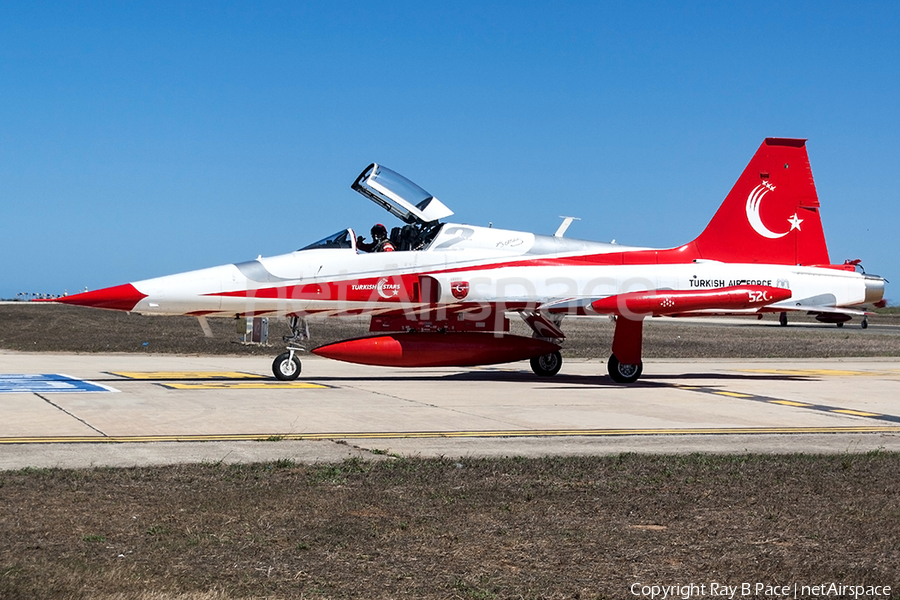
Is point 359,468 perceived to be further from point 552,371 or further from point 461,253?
point 552,371

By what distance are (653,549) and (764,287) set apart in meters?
13.2

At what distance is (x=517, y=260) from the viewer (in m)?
18.4

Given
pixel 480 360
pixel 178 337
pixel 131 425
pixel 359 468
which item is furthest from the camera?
pixel 178 337

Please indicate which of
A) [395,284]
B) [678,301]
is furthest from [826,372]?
[395,284]

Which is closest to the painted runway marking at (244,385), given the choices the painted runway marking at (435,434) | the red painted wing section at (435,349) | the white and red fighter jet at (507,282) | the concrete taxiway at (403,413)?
the concrete taxiway at (403,413)

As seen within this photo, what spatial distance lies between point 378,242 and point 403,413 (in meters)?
5.62

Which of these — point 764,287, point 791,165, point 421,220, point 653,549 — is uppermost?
point 791,165

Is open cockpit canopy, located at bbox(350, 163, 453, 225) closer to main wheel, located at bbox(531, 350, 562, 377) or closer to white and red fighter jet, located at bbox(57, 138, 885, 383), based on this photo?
white and red fighter jet, located at bbox(57, 138, 885, 383)

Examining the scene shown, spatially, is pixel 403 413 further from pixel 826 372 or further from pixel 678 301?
pixel 826 372

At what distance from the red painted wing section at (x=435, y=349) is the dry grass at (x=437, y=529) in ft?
26.0

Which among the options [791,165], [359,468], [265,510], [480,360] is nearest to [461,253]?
[480,360]

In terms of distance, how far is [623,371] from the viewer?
1858 cm

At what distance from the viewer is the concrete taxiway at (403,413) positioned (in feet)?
32.7

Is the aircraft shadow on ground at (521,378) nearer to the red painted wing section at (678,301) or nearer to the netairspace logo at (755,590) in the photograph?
the red painted wing section at (678,301)
